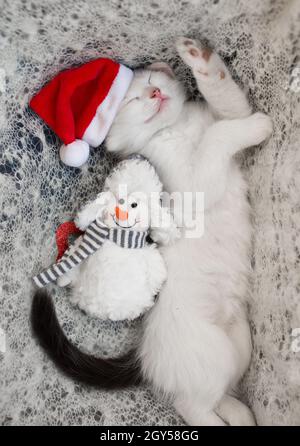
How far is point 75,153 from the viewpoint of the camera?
137 cm

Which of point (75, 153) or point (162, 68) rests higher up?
point (162, 68)

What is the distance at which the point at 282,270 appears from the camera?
129cm

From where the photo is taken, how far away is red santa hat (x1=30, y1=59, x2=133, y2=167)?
1347 mm

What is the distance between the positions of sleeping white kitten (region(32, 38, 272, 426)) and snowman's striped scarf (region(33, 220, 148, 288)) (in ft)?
0.24

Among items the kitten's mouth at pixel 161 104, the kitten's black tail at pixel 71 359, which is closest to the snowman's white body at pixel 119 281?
the kitten's black tail at pixel 71 359

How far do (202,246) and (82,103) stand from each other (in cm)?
55

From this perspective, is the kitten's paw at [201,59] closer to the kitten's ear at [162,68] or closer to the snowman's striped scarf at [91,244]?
the kitten's ear at [162,68]

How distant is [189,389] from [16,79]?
3.29 ft

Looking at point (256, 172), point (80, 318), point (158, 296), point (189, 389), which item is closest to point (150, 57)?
point (256, 172)

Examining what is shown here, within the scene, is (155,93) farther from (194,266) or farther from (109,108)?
(194,266)

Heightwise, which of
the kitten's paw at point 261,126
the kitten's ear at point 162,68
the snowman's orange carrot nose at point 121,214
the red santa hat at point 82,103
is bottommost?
the snowman's orange carrot nose at point 121,214

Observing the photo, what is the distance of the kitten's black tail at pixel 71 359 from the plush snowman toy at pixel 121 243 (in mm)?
95

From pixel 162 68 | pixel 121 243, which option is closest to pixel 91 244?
pixel 121 243

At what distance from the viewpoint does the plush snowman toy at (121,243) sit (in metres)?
1.32
